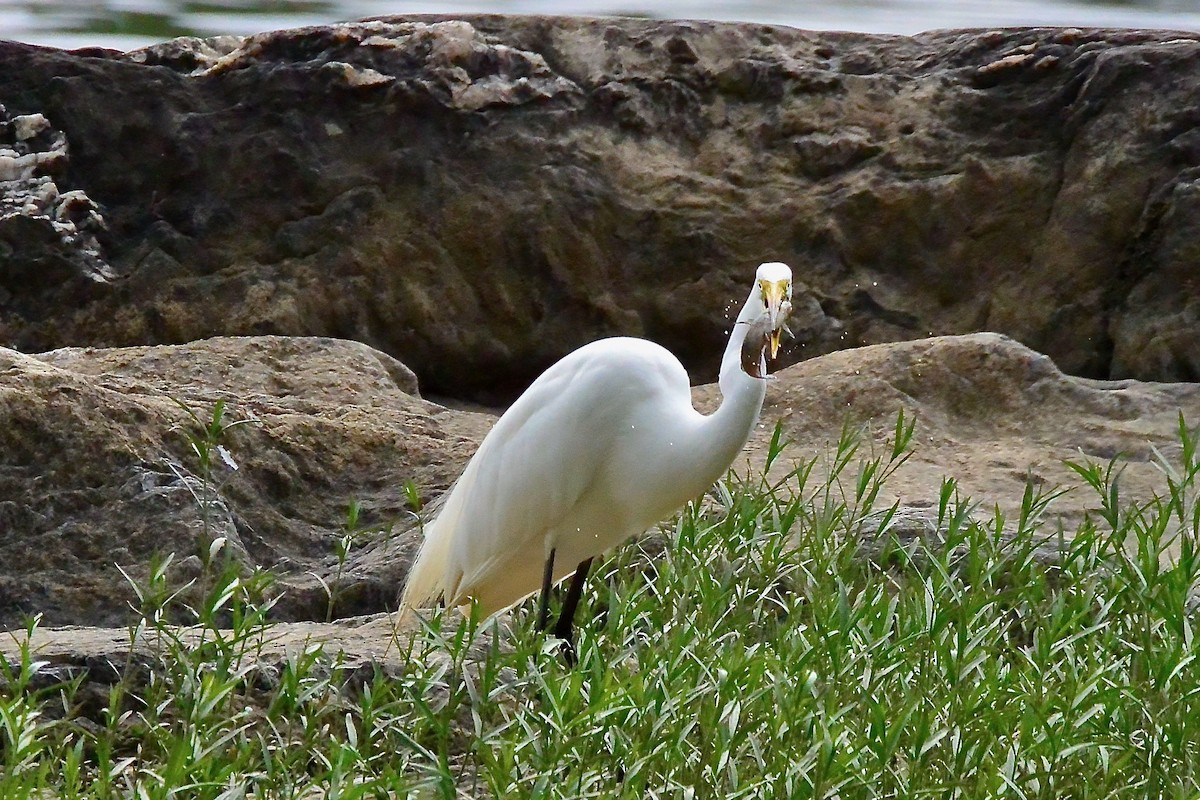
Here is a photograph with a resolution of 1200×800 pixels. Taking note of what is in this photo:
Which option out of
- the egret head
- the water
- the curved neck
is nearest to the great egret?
the curved neck

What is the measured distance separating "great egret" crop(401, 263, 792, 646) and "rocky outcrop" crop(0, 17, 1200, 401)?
6.76 feet

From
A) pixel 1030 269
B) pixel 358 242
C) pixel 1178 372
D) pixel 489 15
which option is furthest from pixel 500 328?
pixel 1178 372

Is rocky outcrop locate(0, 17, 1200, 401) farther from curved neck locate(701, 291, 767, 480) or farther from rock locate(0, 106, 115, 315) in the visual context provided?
curved neck locate(701, 291, 767, 480)

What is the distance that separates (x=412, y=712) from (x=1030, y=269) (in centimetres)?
342

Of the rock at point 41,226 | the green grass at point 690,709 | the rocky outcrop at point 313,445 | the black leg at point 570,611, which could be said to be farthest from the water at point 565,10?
the green grass at point 690,709

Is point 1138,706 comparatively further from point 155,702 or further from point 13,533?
point 13,533

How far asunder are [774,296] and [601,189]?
9.04ft

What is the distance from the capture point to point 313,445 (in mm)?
3693

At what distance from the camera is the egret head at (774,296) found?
98.8 inches

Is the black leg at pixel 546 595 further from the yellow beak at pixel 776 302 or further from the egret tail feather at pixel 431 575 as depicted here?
the yellow beak at pixel 776 302

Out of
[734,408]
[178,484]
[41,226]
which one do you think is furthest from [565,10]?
[734,408]

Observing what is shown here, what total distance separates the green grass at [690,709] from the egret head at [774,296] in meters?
0.42

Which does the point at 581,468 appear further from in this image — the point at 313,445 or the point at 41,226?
the point at 41,226

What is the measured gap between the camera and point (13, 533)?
130 inches
